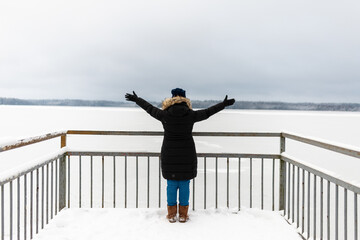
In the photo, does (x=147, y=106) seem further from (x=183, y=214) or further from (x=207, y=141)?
(x=207, y=141)

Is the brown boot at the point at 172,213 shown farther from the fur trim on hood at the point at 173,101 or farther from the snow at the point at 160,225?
the fur trim on hood at the point at 173,101

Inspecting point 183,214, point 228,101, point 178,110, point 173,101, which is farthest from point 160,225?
point 228,101

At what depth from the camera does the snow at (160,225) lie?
357 cm

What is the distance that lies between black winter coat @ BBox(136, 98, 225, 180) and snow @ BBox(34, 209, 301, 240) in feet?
2.36

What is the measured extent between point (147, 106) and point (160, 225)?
5.47 ft

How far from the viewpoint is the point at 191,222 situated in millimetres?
3979

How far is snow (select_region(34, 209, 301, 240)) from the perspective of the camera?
3566mm

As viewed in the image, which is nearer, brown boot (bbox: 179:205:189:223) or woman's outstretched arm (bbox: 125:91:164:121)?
woman's outstretched arm (bbox: 125:91:164:121)

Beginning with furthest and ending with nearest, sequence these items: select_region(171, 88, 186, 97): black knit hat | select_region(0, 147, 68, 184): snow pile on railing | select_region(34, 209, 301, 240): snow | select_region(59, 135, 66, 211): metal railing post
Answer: select_region(59, 135, 66, 211): metal railing post, select_region(171, 88, 186, 97): black knit hat, select_region(34, 209, 301, 240): snow, select_region(0, 147, 68, 184): snow pile on railing

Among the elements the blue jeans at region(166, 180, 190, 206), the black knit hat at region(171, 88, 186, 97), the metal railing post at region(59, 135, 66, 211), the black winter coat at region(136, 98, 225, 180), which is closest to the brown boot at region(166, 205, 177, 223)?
the blue jeans at region(166, 180, 190, 206)

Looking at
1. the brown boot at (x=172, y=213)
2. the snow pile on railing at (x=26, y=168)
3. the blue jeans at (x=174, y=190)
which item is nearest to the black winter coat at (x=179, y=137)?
the blue jeans at (x=174, y=190)

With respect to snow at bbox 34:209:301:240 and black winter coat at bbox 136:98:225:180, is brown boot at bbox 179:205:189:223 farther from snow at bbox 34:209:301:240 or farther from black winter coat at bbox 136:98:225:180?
black winter coat at bbox 136:98:225:180

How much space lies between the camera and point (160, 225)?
3852mm

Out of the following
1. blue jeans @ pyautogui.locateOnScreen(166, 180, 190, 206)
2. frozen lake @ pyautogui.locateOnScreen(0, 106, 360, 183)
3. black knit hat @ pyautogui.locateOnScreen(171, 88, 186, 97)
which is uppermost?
black knit hat @ pyautogui.locateOnScreen(171, 88, 186, 97)
